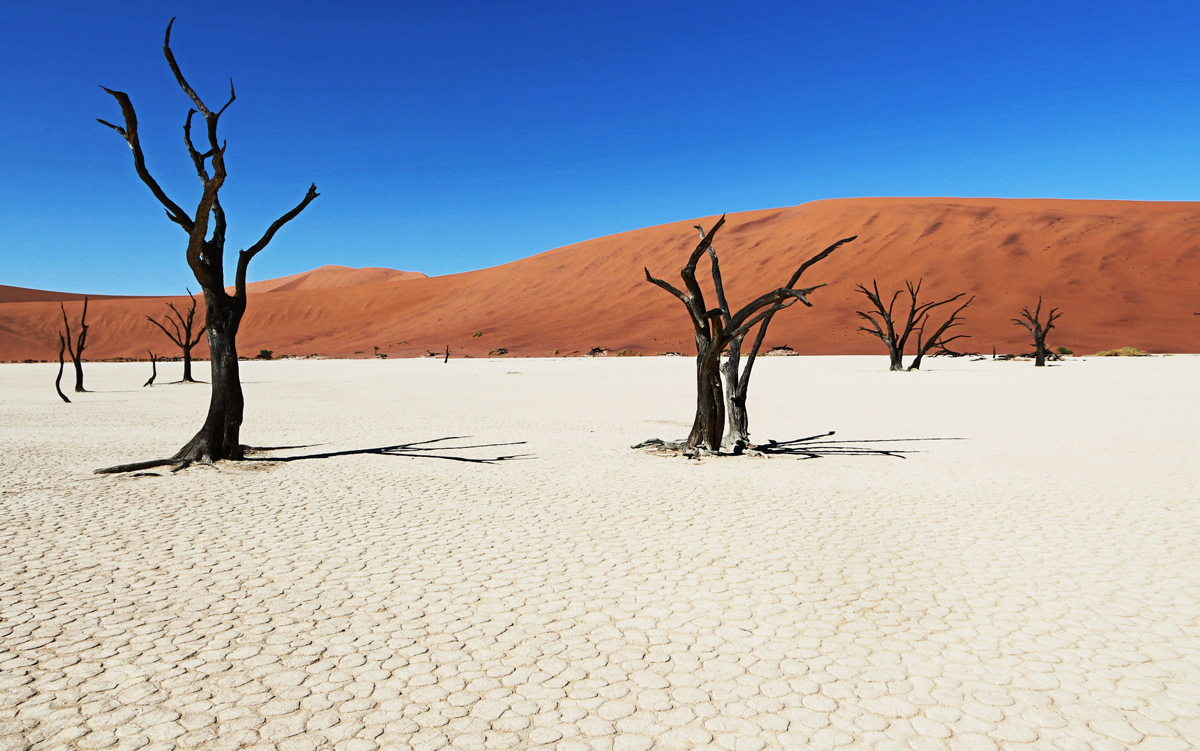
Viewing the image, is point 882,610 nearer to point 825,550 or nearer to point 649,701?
point 825,550

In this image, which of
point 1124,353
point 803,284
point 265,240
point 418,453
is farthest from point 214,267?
point 803,284

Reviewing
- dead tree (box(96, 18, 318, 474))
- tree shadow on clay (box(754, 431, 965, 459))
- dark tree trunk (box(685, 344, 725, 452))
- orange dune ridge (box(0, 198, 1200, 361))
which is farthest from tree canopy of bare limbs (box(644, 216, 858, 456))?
orange dune ridge (box(0, 198, 1200, 361))

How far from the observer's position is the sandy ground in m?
3.32

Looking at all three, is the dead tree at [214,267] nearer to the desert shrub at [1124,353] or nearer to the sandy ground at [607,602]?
the sandy ground at [607,602]

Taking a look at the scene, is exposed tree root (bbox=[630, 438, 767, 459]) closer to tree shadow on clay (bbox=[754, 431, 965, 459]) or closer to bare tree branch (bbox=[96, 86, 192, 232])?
tree shadow on clay (bbox=[754, 431, 965, 459])

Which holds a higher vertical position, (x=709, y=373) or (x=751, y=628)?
(x=709, y=373)

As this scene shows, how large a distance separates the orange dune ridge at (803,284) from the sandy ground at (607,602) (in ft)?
161

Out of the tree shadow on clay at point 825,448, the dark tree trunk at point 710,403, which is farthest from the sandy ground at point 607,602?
the dark tree trunk at point 710,403

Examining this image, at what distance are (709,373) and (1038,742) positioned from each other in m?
7.81

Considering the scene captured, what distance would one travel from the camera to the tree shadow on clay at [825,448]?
1095 cm

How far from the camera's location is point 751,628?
14.3 ft

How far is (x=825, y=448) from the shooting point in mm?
11570

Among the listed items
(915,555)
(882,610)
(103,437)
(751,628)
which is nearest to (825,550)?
(915,555)

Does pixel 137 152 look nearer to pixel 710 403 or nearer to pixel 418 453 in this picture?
pixel 418 453
